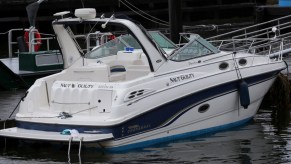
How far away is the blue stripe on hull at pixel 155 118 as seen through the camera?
1338 cm

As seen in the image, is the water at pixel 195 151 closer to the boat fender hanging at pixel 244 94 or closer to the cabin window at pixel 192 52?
the boat fender hanging at pixel 244 94

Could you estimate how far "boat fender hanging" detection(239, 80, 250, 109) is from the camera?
14812 millimetres

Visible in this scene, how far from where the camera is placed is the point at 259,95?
50.8ft

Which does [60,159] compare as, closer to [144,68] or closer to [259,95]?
[144,68]

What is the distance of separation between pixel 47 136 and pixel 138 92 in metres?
1.60

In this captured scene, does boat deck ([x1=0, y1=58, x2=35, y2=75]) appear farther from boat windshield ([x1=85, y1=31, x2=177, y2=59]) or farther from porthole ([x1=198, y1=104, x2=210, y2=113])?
porthole ([x1=198, y1=104, x2=210, y2=113])

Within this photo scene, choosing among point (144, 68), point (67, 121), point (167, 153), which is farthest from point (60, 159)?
point (144, 68)

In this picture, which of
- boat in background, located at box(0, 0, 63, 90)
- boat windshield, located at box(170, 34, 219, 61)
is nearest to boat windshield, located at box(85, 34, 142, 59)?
boat windshield, located at box(170, 34, 219, 61)

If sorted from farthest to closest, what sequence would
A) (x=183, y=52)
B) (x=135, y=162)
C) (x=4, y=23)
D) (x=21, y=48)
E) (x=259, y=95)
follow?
1. (x=4, y=23)
2. (x=21, y=48)
3. (x=259, y=95)
4. (x=183, y=52)
5. (x=135, y=162)

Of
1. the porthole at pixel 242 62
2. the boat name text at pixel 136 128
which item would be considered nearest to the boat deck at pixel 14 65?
the porthole at pixel 242 62

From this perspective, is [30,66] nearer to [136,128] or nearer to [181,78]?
[181,78]

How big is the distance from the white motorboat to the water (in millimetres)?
218

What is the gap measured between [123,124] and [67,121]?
2.99ft

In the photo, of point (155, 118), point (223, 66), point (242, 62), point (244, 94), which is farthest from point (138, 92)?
point (242, 62)
